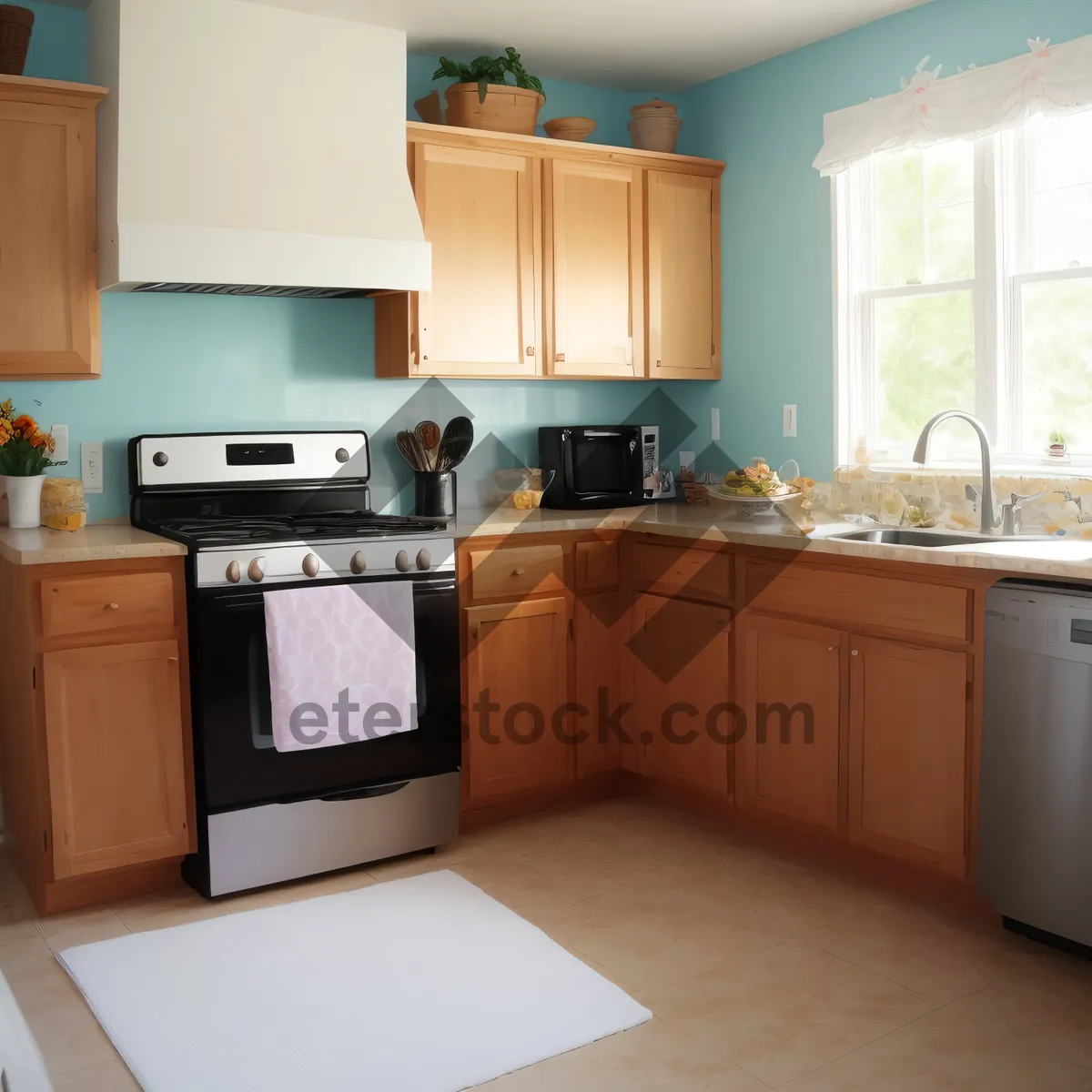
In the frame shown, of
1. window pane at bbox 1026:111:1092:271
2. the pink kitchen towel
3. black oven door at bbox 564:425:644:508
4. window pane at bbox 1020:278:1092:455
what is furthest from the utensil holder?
window pane at bbox 1026:111:1092:271

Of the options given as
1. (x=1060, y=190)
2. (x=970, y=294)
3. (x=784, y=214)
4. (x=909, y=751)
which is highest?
(x=784, y=214)

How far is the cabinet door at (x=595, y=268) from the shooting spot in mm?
3902

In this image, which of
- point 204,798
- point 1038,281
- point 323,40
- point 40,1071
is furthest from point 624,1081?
point 323,40

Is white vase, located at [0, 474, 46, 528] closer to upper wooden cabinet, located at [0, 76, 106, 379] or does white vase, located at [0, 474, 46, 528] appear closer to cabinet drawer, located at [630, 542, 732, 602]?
upper wooden cabinet, located at [0, 76, 106, 379]

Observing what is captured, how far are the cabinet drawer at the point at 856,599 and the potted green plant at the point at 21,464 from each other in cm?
202

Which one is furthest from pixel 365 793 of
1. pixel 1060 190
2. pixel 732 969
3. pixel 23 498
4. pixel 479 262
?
pixel 1060 190

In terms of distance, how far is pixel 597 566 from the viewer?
3.77 meters

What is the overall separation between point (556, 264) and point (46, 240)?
5.22ft

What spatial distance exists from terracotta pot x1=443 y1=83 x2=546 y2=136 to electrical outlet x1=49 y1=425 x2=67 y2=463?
5.13 ft

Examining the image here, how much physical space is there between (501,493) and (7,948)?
2117mm

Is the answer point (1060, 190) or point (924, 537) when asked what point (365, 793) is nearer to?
point (924, 537)

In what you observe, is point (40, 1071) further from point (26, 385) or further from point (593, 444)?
point (593, 444)

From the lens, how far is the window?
3.23 m

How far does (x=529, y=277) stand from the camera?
3.85 m
